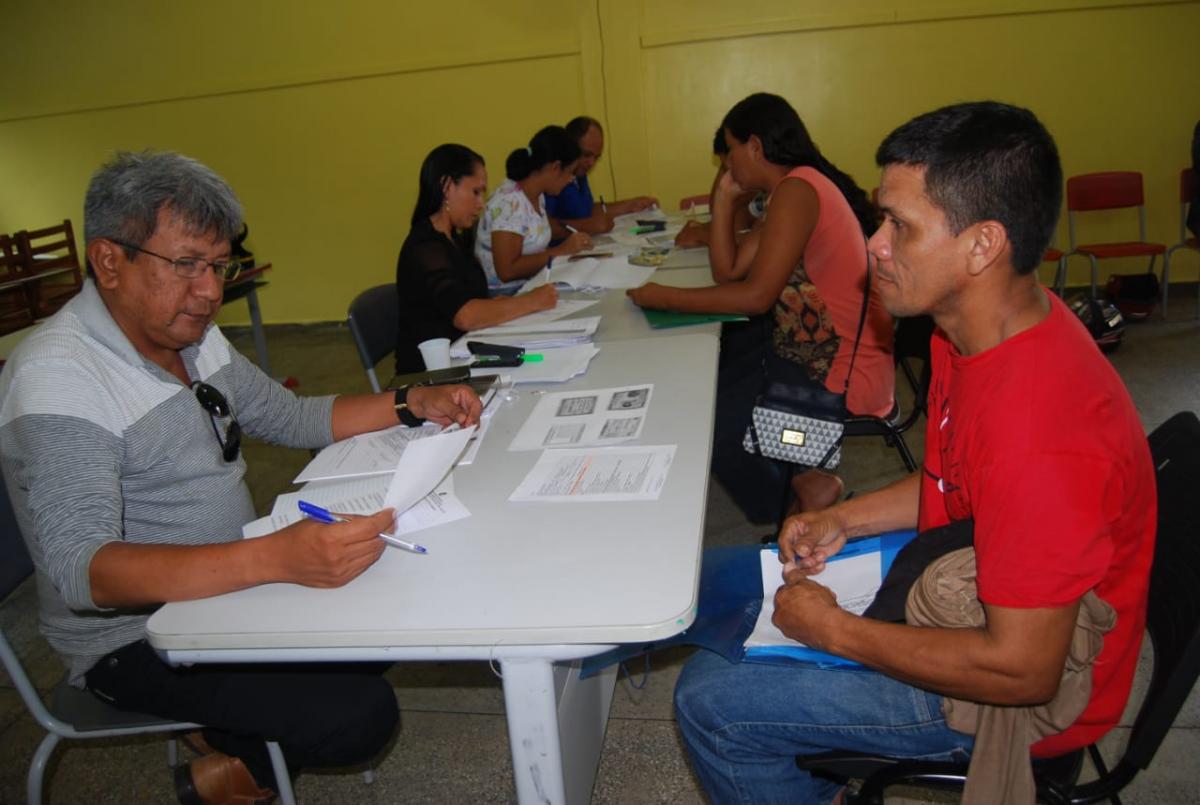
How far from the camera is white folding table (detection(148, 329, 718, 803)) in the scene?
1.00 metres

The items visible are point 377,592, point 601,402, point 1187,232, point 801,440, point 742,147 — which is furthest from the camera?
point 1187,232

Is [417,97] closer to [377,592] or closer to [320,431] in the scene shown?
[320,431]

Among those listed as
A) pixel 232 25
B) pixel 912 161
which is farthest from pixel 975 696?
pixel 232 25

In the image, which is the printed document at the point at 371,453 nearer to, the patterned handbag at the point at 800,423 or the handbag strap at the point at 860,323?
the patterned handbag at the point at 800,423

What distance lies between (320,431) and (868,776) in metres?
1.24

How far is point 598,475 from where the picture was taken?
138 centimetres

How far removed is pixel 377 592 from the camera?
1104 millimetres

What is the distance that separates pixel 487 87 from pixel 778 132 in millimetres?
3497

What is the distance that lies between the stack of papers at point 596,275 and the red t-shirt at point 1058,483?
187cm

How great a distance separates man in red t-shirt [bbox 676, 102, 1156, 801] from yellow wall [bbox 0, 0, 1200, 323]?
14.3 feet

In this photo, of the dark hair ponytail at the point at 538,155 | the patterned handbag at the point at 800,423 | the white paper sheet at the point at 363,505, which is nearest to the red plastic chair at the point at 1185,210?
the dark hair ponytail at the point at 538,155

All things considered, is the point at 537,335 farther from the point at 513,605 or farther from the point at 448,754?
the point at 513,605

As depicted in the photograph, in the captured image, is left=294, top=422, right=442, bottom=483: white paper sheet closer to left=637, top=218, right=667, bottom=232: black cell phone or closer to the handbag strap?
the handbag strap

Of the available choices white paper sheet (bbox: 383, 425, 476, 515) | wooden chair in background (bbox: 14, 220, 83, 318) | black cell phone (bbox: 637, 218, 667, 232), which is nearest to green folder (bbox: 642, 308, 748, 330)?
white paper sheet (bbox: 383, 425, 476, 515)
